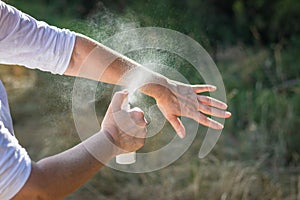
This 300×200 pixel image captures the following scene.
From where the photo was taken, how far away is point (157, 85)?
1.51m

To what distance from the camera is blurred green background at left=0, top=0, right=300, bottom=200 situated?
2961 mm

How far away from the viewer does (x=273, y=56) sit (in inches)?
162

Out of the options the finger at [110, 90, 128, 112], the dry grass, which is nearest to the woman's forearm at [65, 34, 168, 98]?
the finger at [110, 90, 128, 112]

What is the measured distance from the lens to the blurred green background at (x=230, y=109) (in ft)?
9.71

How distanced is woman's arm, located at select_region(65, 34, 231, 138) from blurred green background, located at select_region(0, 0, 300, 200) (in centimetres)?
50

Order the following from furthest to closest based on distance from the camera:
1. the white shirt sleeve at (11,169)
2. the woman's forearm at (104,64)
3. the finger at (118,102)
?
the woman's forearm at (104,64) < the finger at (118,102) < the white shirt sleeve at (11,169)

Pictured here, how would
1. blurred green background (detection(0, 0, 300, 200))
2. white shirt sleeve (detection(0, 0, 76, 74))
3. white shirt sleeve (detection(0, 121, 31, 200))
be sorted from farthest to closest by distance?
blurred green background (detection(0, 0, 300, 200))
white shirt sleeve (detection(0, 0, 76, 74))
white shirt sleeve (detection(0, 121, 31, 200))

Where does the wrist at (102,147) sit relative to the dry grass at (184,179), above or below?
above

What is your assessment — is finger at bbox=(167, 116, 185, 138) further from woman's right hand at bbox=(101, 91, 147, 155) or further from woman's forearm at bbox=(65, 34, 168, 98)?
woman's right hand at bbox=(101, 91, 147, 155)

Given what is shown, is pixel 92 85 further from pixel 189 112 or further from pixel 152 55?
pixel 189 112

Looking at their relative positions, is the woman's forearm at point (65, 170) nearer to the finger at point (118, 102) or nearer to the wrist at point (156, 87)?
the finger at point (118, 102)

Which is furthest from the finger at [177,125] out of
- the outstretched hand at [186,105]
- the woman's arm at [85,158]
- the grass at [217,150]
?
the grass at [217,150]

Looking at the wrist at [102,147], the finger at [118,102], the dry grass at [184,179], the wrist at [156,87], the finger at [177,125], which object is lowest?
the dry grass at [184,179]

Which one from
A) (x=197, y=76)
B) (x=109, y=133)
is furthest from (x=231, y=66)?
(x=109, y=133)
